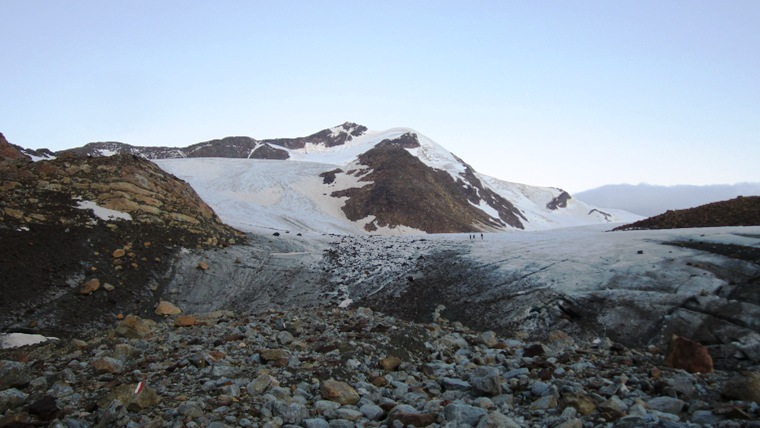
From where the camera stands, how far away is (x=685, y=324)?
10.5 meters

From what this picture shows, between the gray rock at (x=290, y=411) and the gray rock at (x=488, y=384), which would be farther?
the gray rock at (x=488, y=384)

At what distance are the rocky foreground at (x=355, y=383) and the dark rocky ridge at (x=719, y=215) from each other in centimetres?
1678

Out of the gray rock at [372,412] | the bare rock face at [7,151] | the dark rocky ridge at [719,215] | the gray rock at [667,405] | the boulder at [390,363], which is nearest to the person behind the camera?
the gray rock at [667,405]

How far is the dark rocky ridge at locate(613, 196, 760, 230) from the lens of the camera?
2195 centimetres

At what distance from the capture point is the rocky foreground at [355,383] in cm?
547

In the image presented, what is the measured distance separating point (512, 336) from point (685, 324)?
3.81m

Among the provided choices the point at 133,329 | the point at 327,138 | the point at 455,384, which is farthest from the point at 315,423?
the point at 327,138

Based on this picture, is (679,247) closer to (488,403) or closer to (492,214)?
(488,403)

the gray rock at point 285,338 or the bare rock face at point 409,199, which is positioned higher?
the bare rock face at point 409,199

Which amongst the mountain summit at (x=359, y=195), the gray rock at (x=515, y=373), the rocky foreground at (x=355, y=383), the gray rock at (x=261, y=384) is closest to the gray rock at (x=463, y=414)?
the rocky foreground at (x=355, y=383)

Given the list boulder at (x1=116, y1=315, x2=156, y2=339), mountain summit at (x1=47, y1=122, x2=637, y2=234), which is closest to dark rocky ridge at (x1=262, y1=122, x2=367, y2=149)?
mountain summit at (x1=47, y1=122, x2=637, y2=234)

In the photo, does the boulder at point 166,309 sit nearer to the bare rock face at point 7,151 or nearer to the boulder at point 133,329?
the boulder at point 133,329

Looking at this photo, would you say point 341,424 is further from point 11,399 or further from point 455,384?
point 11,399

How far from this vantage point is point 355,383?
6.96 m
